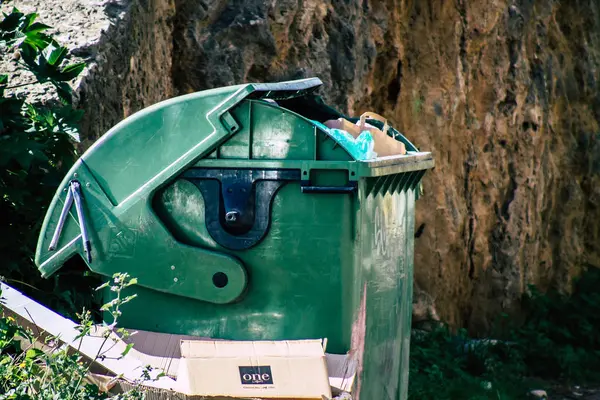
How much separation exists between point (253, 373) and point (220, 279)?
43 cm

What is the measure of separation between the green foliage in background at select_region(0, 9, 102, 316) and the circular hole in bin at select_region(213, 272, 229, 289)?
46.8 inches

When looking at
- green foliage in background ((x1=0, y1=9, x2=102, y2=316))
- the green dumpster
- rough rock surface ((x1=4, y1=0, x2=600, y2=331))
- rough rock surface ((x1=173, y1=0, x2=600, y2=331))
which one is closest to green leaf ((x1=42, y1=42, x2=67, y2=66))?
green foliage in background ((x1=0, y1=9, x2=102, y2=316))

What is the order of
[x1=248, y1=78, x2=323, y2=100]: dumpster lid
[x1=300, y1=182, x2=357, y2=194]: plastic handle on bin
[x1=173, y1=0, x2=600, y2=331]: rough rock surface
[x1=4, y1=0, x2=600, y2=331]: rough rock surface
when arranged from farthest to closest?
1. [x1=173, y1=0, x2=600, y2=331]: rough rock surface
2. [x1=4, y1=0, x2=600, y2=331]: rough rock surface
3. [x1=248, y1=78, x2=323, y2=100]: dumpster lid
4. [x1=300, y1=182, x2=357, y2=194]: plastic handle on bin

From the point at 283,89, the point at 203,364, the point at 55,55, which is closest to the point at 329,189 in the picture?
the point at 283,89

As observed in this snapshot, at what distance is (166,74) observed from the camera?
6.33m

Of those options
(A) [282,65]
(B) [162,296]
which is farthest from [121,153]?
(A) [282,65]

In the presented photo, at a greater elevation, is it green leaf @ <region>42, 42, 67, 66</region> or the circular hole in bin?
green leaf @ <region>42, 42, 67, 66</region>

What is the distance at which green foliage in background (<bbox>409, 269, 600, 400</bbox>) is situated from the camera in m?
7.77

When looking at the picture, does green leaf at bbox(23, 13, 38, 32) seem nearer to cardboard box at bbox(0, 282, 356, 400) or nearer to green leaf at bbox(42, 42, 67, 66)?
green leaf at bbox(42, 42, 67, 66)

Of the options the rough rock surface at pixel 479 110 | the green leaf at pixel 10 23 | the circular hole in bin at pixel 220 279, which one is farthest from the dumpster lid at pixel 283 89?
the rough rock surface at pixel 479 110

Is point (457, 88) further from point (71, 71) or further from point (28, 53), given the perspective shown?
point (28, 53)

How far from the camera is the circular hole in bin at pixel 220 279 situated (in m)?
3.85

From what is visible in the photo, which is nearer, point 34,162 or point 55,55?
point 34,162

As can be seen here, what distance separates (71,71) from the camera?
16.1 feet
